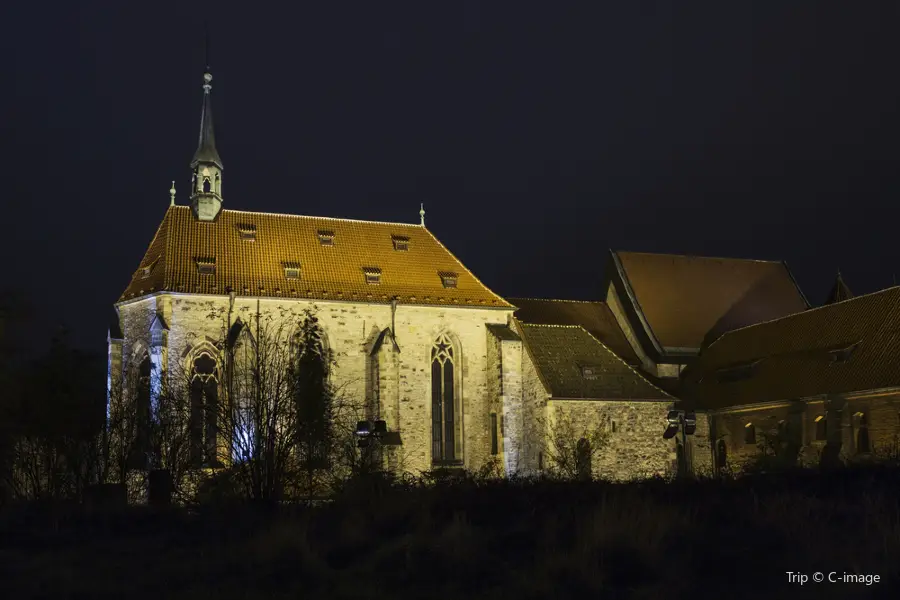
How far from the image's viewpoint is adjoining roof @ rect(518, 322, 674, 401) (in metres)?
36.1

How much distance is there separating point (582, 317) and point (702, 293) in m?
5.75

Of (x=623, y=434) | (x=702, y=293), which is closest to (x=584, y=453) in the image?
(x=623, y=434)

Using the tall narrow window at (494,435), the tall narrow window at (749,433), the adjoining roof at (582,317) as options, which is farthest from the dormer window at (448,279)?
the tall narrow window at (749,433)

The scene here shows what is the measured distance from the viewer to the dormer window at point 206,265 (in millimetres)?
36094

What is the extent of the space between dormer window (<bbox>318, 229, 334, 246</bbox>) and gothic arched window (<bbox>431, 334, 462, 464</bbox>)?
563 cm

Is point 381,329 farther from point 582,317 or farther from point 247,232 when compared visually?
point 582,317

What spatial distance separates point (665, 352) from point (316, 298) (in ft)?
49.7

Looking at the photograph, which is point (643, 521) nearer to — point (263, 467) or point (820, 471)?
point (820, 471)

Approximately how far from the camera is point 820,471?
18062 millimetres

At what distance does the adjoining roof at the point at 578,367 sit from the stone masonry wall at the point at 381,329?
6.21 feet

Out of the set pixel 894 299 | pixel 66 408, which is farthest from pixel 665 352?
pixel 66 408

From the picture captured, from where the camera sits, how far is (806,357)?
119ft

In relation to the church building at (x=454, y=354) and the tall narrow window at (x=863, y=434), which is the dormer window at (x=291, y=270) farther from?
the tall narrow window at (x=863, y=434)

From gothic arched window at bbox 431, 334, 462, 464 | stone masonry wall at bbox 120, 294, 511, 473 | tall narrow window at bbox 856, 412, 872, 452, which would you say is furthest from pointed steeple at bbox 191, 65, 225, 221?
tall narrow window at bbox 856, 412, 872, 452
